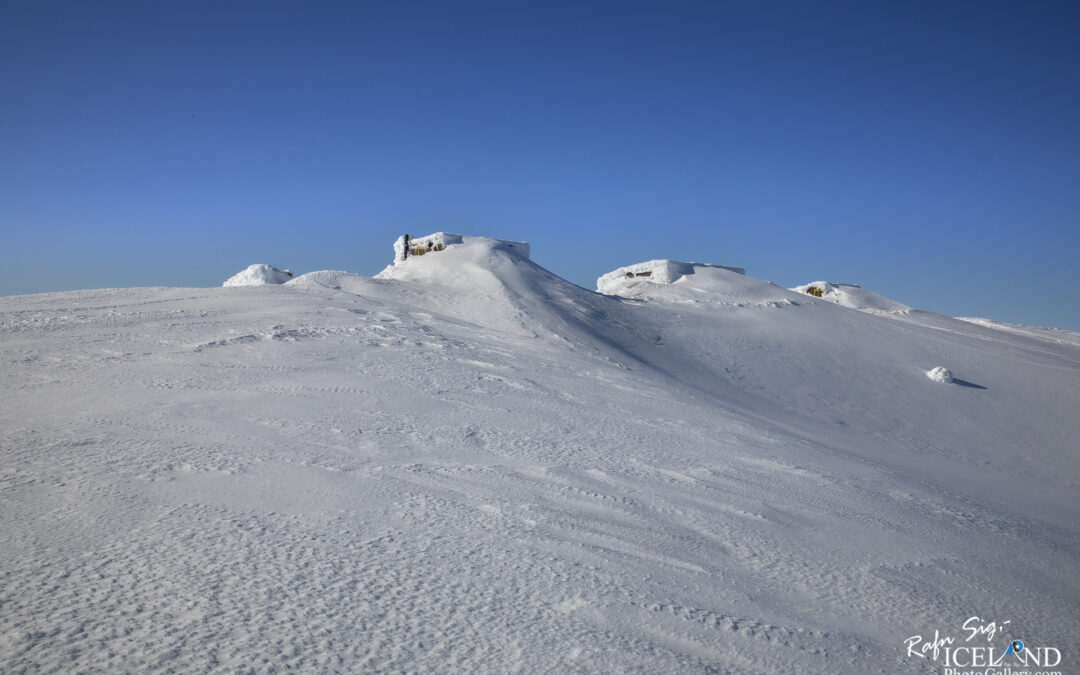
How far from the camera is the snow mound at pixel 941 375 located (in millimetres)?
11938

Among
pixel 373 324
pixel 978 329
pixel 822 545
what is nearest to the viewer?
pixel 822 545

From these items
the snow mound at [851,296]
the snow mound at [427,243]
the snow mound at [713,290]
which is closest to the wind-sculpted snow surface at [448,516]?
the snow mound at [713,290]

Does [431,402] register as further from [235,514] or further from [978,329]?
[978,329]

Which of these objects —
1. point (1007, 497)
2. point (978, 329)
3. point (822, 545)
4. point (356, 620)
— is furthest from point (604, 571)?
point (978, 329)

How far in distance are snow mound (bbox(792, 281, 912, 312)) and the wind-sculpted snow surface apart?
21350 mm

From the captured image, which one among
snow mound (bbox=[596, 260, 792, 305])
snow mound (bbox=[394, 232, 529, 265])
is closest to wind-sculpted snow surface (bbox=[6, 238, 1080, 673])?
snow mound (bbox=[596, 260, 792, 305])

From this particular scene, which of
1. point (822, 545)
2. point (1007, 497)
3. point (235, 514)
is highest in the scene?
point (235, 514)

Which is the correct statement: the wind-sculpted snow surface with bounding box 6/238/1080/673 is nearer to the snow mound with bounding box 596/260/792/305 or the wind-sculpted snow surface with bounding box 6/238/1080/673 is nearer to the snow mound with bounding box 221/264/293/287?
the snow mound with bounding box 596/260/792/305

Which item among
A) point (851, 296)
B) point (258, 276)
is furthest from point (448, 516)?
point (851, 296)

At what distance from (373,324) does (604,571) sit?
6488 millimetres

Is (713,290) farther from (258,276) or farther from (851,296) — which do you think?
(258,276)

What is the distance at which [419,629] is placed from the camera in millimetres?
2271

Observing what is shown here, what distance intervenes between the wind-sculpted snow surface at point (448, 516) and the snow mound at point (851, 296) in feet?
70.0

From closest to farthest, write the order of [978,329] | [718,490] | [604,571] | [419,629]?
1. [419,629]
2. [604,571]
3. [718,490]
4. [978,329]
